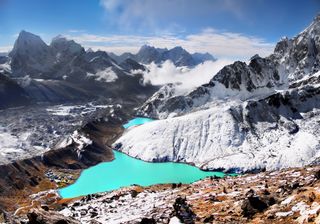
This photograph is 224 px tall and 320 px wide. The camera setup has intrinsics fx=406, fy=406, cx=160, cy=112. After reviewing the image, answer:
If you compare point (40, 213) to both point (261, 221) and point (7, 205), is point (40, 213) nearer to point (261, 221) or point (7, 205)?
point (261, 221)

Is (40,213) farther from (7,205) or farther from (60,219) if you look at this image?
(7,205)

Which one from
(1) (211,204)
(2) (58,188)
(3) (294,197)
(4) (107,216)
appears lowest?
(2) (58,188)

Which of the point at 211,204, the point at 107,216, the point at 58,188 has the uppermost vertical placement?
the point at 211,204

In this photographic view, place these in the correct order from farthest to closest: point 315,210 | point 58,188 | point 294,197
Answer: point 58,188, point 294,197, point 315,210

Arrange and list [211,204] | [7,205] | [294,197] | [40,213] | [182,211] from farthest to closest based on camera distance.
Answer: [7,205], [211,204], [182,211], [294,197], [40,213]

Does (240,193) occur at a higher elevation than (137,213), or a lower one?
higher

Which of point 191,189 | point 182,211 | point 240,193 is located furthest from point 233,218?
point 191,189

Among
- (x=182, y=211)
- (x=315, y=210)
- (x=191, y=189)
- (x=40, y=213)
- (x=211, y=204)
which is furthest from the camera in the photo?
(x=191, y=189)

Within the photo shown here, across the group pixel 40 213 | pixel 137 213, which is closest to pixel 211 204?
pixel 137 213

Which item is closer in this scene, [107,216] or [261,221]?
[261,221]
